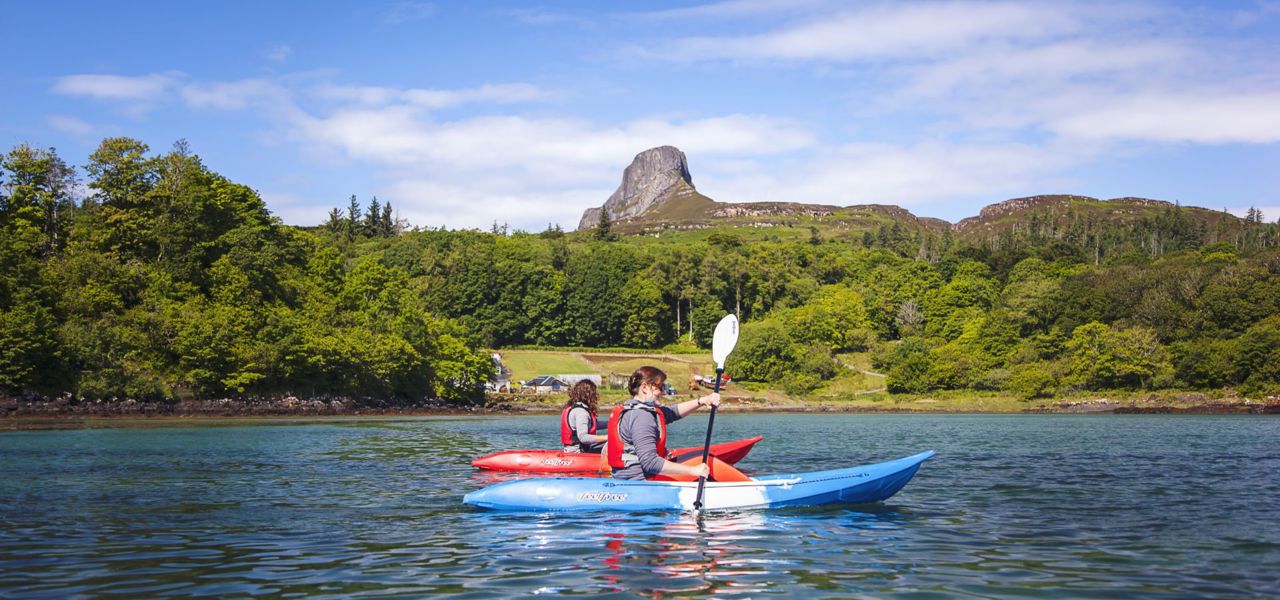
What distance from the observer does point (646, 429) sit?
48.4 feet

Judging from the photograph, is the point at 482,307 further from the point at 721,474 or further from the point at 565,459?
the point at 721,474

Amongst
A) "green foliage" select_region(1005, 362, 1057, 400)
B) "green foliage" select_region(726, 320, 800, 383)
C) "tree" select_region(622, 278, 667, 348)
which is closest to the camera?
"green foliage" select_region(1005, 362, 1057, 400)

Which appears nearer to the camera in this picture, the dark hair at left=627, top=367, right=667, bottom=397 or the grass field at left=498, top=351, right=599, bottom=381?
the dark hair at left=627, top=367, right=667, bottom=397

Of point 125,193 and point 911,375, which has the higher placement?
point 125,193

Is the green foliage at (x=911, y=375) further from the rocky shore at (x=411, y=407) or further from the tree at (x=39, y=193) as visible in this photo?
the tree at (x=39, y=193)

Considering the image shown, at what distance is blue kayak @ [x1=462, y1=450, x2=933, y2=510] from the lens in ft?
48.9

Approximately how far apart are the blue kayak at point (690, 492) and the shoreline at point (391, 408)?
34.7 m

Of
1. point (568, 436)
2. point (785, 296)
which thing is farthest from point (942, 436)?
point (785, 296)

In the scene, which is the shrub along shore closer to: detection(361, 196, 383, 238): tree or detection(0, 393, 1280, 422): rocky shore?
detection(0, 393, 1280, 422): rocky shore

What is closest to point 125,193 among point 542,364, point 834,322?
point 542,364

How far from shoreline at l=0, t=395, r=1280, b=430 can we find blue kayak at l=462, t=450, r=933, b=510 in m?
34.7

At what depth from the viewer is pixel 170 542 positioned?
12.3 m

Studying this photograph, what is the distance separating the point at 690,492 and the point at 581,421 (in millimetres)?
6531

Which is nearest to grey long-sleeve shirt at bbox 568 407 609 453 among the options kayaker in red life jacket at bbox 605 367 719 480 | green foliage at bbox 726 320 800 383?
kayaker in red life jacket at bbox 605 367 719 480
